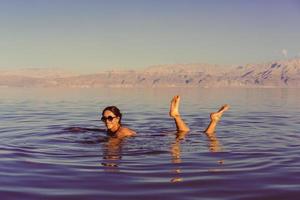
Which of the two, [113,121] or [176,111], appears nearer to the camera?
[113,121]

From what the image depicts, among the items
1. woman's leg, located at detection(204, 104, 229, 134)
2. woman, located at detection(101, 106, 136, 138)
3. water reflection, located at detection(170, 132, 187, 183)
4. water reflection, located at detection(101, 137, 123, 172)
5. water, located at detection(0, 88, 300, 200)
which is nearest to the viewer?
water, located at detection(0, 88, 300, 200)

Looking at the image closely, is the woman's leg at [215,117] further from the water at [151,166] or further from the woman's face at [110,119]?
the woman's face at [110,119]

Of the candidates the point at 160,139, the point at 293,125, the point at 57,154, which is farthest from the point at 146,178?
the point at 293,125

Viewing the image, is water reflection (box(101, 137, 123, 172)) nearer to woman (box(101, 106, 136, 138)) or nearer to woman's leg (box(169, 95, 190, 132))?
woman (box(101, 106, 136, 138))

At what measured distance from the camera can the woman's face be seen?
472 inches

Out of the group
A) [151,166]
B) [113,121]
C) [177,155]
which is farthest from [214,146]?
[151,166]

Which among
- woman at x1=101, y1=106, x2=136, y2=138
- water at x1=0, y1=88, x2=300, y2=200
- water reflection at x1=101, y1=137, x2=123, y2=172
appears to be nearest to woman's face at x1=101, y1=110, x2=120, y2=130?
woman at x1=101, y1=106, x2=136, y2=138

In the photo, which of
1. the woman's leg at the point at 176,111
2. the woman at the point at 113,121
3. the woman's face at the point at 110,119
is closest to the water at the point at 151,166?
the woman's leg at the point at 176,111

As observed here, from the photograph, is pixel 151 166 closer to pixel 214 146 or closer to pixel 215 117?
pixel 214 146

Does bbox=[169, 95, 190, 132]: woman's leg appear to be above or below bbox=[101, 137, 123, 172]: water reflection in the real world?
above

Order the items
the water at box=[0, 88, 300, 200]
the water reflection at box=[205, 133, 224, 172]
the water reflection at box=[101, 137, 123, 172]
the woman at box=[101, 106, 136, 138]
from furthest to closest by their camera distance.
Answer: the woman at box=[101, 106, 136, 138], the water reflection at box=[101, 137, 123, 172], the water reflection at box=[205, 133, 224, 172], the water at box=[0, 88, 300, 200]

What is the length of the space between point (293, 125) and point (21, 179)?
13355 millimetres

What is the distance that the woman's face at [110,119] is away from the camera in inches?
472

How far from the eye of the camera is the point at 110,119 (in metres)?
12.1
